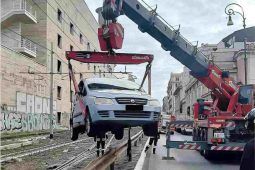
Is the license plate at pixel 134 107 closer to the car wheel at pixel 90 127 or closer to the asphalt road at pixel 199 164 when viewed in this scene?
the car wheel at pixel 90 127

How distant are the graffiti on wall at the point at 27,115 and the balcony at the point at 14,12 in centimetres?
779

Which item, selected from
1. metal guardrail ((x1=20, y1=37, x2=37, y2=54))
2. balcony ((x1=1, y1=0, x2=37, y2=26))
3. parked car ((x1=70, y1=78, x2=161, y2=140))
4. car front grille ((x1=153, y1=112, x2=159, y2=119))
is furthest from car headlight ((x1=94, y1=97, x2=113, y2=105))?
metal guardrail ((x1=20, y1=37, x2=37, y2=54))

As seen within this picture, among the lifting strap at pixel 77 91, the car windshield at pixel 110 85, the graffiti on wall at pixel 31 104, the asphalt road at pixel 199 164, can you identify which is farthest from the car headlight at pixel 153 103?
the graffiti on wall at pixel 31 104

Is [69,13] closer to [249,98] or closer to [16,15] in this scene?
[16,15]

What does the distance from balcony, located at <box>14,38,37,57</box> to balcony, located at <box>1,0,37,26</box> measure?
2.07 m

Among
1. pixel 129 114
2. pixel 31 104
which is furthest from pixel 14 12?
pixel 129 114

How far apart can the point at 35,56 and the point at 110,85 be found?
33.4 m

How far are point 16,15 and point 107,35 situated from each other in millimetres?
31684

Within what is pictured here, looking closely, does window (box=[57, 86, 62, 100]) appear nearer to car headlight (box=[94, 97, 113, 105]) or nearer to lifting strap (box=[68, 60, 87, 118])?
lifting strap (box=[68, 60, 87, 118])

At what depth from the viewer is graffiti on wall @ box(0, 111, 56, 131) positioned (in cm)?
3216

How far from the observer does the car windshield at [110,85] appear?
34.5 feet

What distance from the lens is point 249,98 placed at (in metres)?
16.6

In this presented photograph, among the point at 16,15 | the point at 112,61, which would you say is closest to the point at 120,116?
the point at 112,61

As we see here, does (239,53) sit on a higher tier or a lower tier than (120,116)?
higher
